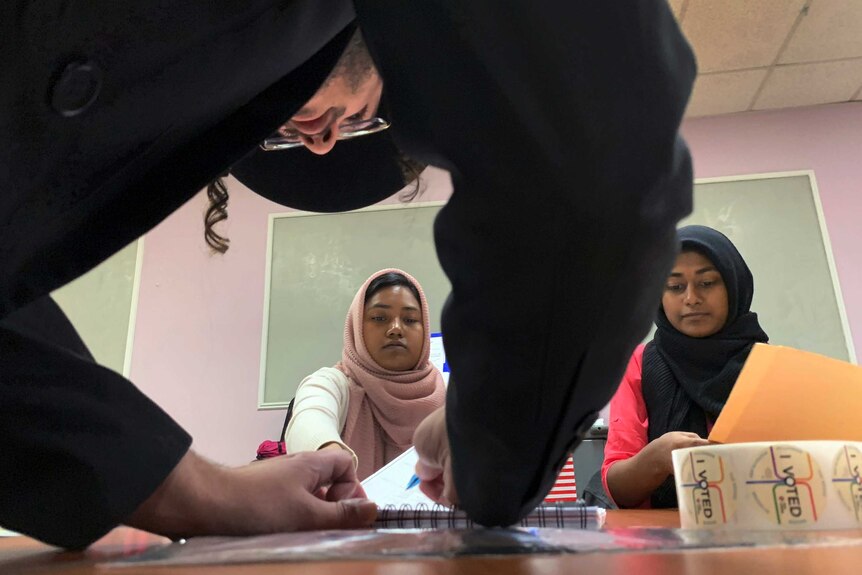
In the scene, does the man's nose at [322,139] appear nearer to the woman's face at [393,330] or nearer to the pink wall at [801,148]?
the woman's face at [393,330]

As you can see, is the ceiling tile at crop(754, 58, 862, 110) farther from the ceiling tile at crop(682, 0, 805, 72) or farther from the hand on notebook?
the hand on notebook

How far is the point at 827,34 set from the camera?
2.23 m

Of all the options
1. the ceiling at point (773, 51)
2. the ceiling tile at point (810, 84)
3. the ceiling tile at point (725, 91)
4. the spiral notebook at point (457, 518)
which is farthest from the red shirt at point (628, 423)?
the ceiling tile at point (810, 84)

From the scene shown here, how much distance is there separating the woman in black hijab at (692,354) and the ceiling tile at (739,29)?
970 mm

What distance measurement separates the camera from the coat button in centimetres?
30

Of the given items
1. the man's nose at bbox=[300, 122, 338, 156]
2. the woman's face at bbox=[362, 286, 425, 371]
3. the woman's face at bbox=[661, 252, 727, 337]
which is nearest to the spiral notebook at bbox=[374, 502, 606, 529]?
the man's nose at bbox=[300, 122, 338, 156]

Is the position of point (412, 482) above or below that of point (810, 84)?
below

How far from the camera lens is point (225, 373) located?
2658 millimetres

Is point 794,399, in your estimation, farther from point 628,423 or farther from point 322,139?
point 628,423

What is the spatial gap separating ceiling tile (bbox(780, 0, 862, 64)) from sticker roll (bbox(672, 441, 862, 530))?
2172 millimetres

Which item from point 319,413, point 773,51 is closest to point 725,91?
point 773,51

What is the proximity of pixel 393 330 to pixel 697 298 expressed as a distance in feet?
2.60

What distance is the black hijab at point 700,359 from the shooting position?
4.08ft

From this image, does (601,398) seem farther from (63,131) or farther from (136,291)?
(136,291)
